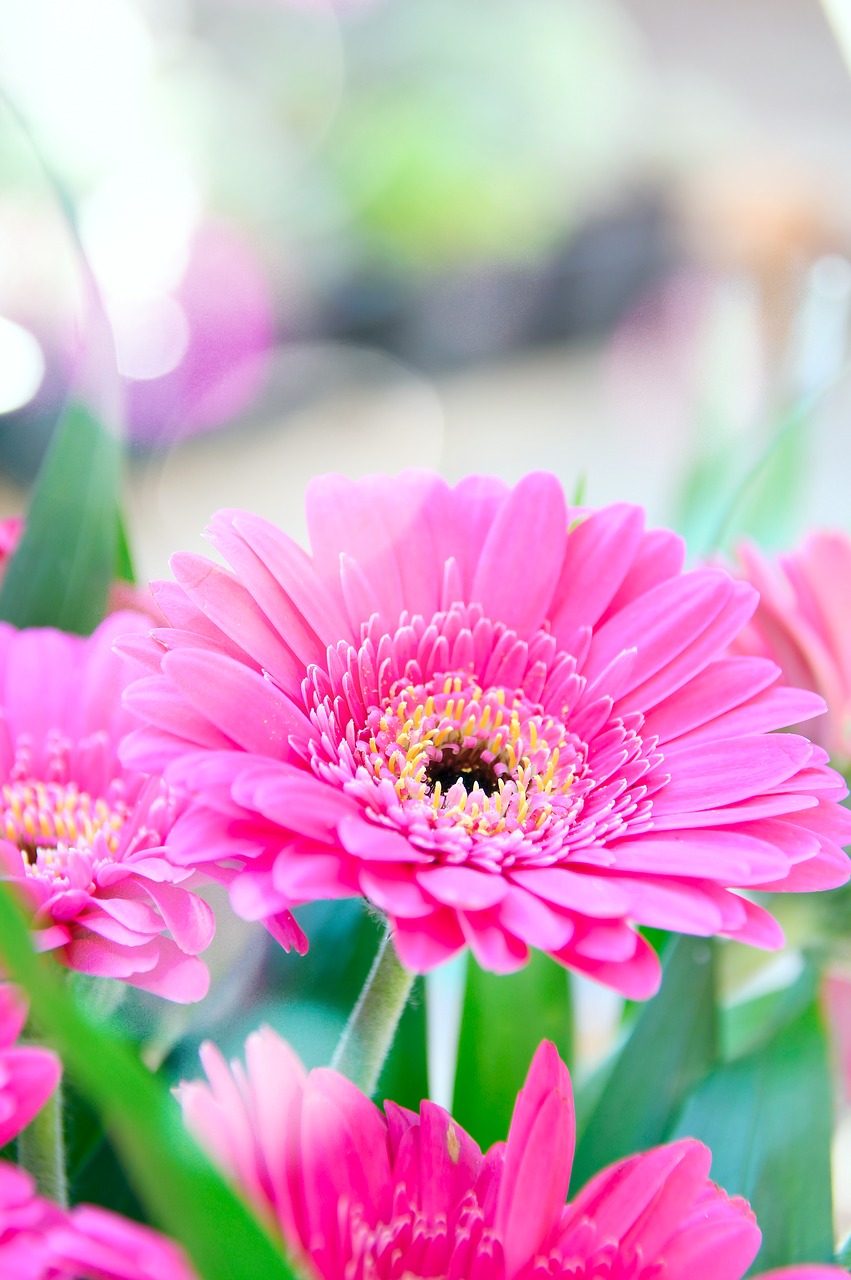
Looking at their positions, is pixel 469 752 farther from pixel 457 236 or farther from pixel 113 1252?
pixel 457 236

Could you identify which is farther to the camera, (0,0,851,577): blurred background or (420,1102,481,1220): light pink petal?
(0,0,851,577): blurred background

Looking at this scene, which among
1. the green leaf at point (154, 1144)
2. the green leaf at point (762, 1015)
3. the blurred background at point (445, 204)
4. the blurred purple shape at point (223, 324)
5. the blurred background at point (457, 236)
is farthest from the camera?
the blurred purple shape at point (223, 324)

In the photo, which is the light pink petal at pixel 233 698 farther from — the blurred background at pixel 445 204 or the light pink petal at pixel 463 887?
the blurred background at pixel 445 204

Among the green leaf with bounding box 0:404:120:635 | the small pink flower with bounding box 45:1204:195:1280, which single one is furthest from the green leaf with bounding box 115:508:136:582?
the small pink flower with bounding box 45:1204:195:1280

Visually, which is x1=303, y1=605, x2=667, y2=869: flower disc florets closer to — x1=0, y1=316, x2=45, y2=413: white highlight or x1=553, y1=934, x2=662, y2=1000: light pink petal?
x1=553, y1=934, x2=662, y2=1000: light pink petal

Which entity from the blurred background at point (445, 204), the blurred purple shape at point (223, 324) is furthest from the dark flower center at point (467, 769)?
the blurred purple shape at point (223, 324)

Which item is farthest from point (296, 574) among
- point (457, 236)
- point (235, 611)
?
point (457, 236)
